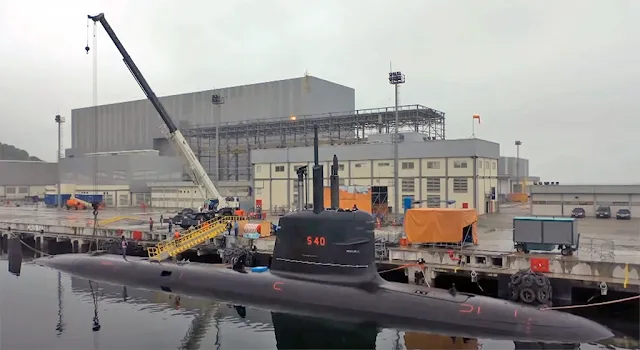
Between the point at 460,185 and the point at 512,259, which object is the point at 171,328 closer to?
the point at 512,259

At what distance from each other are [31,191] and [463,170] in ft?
269

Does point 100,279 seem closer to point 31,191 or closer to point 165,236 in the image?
point 165,236

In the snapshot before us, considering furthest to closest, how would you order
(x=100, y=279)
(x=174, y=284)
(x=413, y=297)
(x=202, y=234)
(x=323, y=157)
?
1. (x=323, y=157)
2. (x=202, y=234)
3. (x=100, y=279)
4. (x=174, y=284)
5. (x=413, y=297)

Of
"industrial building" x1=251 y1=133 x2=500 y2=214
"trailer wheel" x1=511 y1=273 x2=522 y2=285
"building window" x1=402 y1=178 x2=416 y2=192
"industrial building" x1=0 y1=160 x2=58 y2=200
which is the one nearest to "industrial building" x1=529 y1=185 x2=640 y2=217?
"industrial building" x1=251 y1=133 x2=500 y2=214

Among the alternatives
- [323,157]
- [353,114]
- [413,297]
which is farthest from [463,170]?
[413,297]

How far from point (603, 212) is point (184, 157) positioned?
1301 inches

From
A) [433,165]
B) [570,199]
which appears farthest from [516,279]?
[570,199]

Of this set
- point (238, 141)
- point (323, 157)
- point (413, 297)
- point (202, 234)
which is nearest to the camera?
point (413, 297)

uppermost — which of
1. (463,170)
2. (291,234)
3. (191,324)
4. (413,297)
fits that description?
(463,170)

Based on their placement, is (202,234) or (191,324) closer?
(191,324)

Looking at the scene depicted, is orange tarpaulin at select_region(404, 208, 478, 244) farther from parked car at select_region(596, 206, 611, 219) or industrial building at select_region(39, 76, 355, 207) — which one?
industrial building at select_region(39, 76, 355, 207)

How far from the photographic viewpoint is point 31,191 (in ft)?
301

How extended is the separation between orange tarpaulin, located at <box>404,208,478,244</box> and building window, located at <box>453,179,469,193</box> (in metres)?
16.6

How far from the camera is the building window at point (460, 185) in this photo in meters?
40.7
